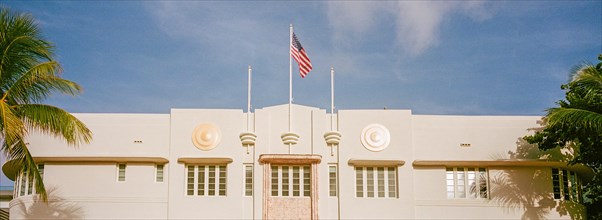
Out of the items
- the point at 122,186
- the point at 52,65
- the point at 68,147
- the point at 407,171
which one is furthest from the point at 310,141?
the point at 52,65

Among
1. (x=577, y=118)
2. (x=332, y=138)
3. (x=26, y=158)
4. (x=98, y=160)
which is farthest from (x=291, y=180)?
(x=26, y=158)

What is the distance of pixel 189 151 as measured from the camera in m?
31.9

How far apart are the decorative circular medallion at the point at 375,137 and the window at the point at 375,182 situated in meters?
0.95

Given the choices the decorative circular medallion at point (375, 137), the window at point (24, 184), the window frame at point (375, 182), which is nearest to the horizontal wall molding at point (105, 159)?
the window at point (24, 184)

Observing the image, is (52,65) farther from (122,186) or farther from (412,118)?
(412,118)

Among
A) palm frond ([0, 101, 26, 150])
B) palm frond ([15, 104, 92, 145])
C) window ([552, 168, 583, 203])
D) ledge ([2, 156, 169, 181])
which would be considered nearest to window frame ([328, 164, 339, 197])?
ledge ([2, 156, 169, 181])

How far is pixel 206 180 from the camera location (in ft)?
105

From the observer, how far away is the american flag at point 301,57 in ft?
104

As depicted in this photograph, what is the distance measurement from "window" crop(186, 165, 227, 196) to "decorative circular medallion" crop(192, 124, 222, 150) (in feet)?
3.02

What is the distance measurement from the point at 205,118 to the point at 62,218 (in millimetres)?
7058

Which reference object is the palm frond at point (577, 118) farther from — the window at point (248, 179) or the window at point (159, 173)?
the window at point (159, 173)

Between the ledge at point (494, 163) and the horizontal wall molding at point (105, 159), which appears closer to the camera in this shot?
the horizontal wall molding at point (105, 159)

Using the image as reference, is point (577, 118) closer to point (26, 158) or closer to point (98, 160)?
point (26, 158)

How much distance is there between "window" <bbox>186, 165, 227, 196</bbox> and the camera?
31812 mm
